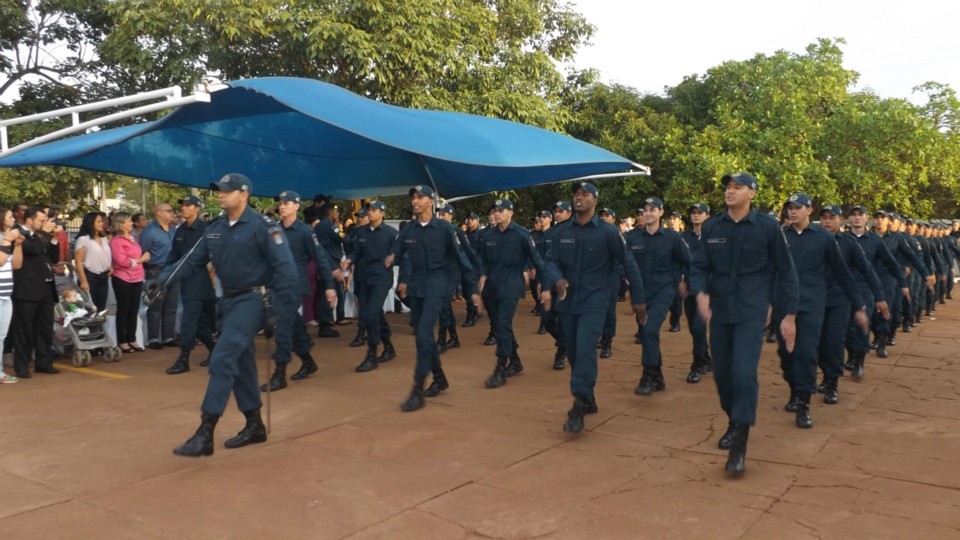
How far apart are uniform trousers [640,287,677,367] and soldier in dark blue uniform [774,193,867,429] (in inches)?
45.8

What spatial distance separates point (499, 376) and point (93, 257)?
544cm

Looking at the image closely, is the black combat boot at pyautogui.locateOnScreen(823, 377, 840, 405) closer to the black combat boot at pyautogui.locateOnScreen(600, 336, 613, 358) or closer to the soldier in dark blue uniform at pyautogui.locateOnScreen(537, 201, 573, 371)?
the soldier in dark blue uniform at pyautogui.locateOnScreen(537, 201, 573, 371)

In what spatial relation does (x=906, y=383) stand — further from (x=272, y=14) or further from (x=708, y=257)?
(x=272, y=14)

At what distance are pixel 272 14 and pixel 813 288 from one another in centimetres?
1170

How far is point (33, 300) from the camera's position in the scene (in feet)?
26.0

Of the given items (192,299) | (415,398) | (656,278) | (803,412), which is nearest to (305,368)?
(192,299)

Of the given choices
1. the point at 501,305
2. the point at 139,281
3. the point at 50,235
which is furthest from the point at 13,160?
the point at 501,305

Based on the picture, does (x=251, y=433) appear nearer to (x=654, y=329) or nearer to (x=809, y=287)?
(x=654, y=329)

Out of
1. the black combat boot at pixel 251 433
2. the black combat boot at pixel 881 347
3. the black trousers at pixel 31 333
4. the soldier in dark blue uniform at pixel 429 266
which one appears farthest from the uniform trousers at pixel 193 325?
the black combat boot at pixel 881 347

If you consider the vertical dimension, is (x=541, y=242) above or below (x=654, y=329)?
above

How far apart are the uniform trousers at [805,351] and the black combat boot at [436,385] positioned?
119 inches

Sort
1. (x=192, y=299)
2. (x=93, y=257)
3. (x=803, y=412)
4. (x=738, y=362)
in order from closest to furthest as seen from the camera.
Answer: (x=738, y=362) → (x=803, y=412) → (x=192, y=299) → (x=93, y=257)

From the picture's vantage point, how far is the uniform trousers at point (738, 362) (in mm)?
4770

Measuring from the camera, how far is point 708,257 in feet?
17.0
